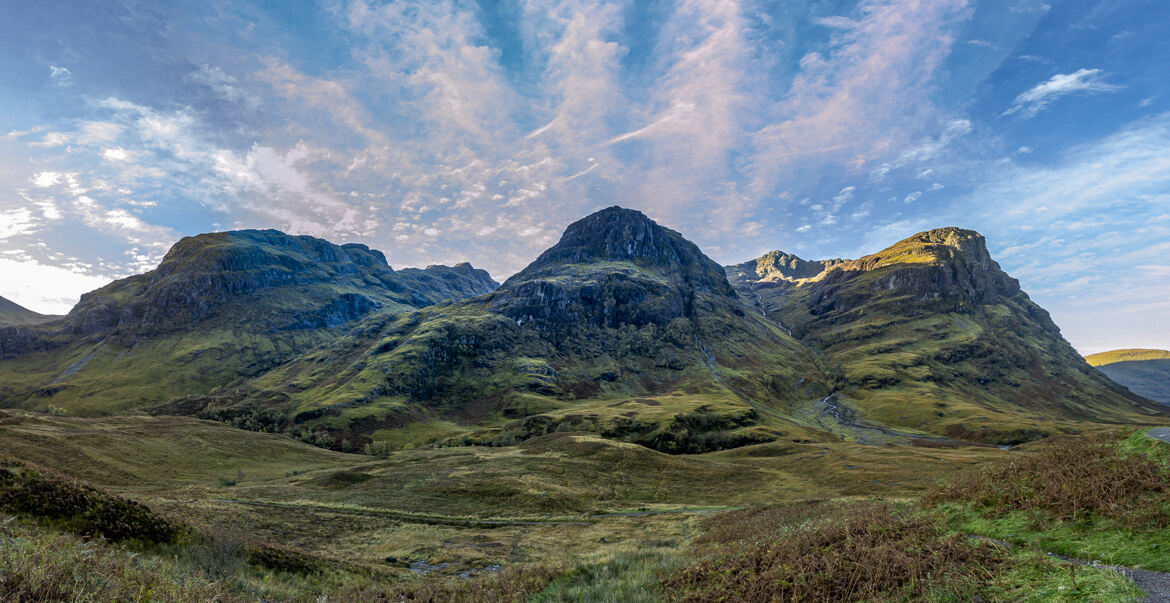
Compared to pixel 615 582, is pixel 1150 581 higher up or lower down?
higher up

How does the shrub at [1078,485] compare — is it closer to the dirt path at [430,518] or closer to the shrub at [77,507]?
the shrub at [77,507]

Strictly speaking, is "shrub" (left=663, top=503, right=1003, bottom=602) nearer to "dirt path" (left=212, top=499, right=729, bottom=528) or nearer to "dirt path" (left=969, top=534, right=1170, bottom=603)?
"dirt path" (left=969, top=534, right=1170, bottom=603)

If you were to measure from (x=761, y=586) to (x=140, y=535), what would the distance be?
1035 inches

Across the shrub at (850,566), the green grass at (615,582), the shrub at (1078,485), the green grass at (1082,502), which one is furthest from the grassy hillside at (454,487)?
the shrub at (1078,485)

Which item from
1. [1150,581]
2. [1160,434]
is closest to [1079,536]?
[1150,581]

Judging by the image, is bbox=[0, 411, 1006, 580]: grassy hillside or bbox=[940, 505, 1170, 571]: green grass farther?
bbox=[0, 411, 1006, 580]: grassy hillside

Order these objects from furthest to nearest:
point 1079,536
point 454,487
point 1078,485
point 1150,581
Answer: point 454,487
point 1078,485
point 1079,536
point 1150,581

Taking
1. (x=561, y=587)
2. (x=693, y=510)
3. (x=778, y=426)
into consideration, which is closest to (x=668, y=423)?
(x=778, y=426)

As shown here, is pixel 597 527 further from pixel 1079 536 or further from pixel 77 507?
pixel 1079 536

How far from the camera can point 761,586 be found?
1216 centimetres

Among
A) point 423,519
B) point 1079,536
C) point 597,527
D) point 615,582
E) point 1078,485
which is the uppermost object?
point 1078,485

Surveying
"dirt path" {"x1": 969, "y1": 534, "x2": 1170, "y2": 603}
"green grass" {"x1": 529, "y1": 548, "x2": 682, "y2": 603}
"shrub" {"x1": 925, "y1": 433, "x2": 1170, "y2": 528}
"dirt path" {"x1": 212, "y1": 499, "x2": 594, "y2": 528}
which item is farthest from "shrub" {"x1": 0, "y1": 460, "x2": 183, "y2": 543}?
"shrub" {"x1": 925, "y1": 433, "x2": 1170, "y2": 528}

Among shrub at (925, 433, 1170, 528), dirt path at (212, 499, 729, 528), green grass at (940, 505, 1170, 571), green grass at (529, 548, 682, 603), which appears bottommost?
dirt path at (212, 499, 729, 528)

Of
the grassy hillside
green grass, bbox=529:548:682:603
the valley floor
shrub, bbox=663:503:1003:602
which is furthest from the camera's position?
the grassy hillside
